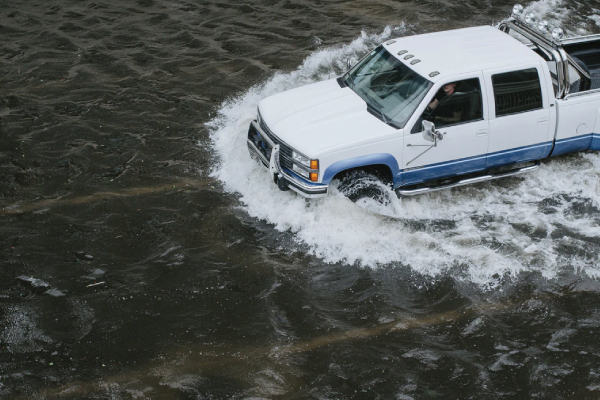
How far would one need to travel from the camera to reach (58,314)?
6570mm

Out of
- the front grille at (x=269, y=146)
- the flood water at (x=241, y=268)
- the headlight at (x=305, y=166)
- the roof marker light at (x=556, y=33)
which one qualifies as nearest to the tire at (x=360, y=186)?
the flood water at (x=241, y=268)

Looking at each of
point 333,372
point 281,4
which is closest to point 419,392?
point 333,372

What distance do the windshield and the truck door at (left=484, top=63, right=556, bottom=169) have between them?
0.93 metres

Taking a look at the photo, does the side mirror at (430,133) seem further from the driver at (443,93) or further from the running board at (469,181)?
the running board at (469,181)

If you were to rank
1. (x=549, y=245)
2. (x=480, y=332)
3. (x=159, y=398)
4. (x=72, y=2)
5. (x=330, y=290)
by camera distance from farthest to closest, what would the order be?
(x=72, y=2) < (x=549, y=245) < (x=330, y=290) < (x=480, y=332) < (x=159, y=398)

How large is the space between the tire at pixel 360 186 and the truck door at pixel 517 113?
1.54m

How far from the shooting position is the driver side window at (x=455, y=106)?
24.8ft

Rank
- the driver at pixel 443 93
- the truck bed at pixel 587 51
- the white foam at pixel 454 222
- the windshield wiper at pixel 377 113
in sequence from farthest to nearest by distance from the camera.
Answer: the truck bed at pixel 587 51 < the windshield wiper at pixel 377 113 < the driver at pixel 443 93 < the white foam at pixel 454 222

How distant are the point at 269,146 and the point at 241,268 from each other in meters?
1.69

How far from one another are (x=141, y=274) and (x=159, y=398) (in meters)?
1.81

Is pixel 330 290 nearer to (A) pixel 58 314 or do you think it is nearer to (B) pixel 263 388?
(B) pixel 263 388

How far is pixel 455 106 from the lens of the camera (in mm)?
7645

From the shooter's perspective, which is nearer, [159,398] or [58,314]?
[159,398]

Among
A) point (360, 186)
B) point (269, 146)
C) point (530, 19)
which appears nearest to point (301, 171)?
point (269, 146)
